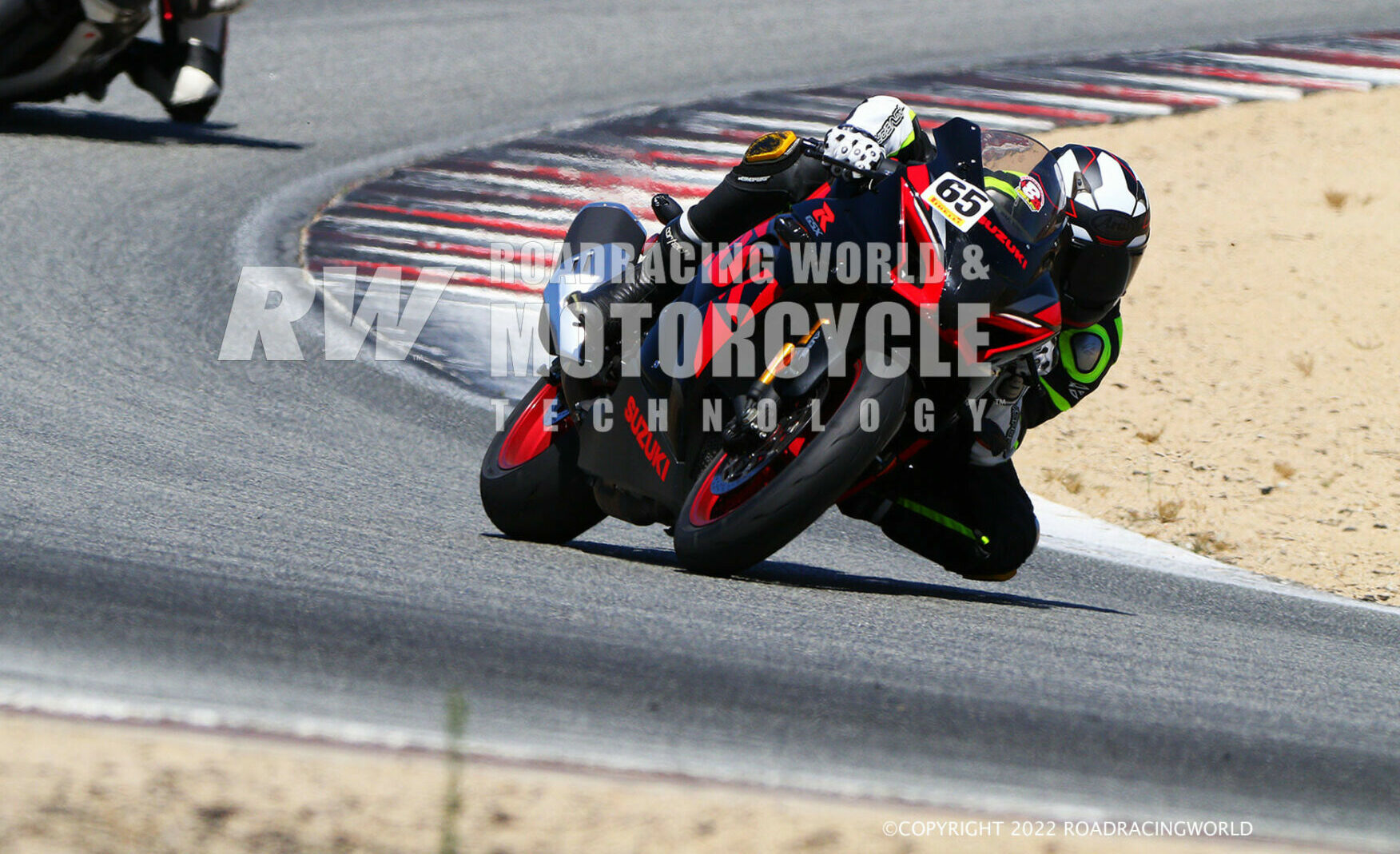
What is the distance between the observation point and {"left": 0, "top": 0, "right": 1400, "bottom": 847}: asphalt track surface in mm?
3133

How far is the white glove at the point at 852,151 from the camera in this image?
4.50 meters

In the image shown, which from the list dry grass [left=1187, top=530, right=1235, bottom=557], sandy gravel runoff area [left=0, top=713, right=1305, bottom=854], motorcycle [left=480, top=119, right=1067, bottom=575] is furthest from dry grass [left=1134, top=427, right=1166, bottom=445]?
sandy gravel runoff area [left=0, top=713, right=1305, bottom=854]

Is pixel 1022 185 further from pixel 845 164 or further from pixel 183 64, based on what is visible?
pixel 183 64

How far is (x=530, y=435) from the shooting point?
5312mm

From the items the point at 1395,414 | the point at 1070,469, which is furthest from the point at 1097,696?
the point at 1395,414

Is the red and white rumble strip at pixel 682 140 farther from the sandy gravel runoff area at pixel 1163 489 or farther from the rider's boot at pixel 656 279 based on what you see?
the rider's boot at pixel 656 279

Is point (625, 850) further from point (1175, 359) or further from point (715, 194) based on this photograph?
point (1175, 359)

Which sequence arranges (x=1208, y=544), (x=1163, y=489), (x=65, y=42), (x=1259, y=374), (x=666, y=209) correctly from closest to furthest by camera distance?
(x=666, y=209) < (x=1208, y=544) < (x=1163, y=489) < (x=1259, y=374) < (x=65, y=42)

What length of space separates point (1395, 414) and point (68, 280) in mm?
5968

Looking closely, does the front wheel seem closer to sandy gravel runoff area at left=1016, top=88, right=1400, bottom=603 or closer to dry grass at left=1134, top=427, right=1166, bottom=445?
sandy gravel runoff area at left=1016, top=88, right=1400, bottom=603

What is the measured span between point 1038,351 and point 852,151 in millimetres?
806

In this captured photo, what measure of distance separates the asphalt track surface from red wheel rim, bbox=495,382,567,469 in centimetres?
26

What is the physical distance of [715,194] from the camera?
495cm

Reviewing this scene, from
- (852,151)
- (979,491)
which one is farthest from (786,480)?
(979,491)
